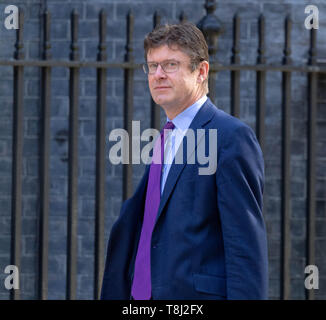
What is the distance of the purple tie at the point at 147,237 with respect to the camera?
2.68 m

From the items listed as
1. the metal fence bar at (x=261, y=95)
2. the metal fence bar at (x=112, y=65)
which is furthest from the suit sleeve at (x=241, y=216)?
the metal fence bar at (x=261, y=95)

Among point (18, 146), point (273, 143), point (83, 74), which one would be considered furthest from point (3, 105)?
point (18, 146)

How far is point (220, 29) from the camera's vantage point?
4.31 m

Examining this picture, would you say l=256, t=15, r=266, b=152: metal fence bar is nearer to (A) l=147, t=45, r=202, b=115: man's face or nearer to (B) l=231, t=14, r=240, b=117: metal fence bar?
(B) l=231, t=14, r=240, b=117: metal fence bar

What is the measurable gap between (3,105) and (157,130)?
10.3 ft

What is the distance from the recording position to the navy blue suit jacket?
249cm

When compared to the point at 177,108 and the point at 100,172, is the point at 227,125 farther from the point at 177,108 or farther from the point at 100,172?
the point at 100,172

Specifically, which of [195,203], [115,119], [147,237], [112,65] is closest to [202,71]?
[195,203]

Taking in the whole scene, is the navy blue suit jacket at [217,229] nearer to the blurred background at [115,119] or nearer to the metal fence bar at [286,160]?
the metal fence bar at [286,160]

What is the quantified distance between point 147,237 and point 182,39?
0.67 m

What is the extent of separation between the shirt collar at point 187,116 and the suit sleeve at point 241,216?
210 millimetres

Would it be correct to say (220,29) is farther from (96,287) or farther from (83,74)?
(83,74)

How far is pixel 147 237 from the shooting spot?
2.70 metres

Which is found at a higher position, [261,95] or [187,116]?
[261,95]
